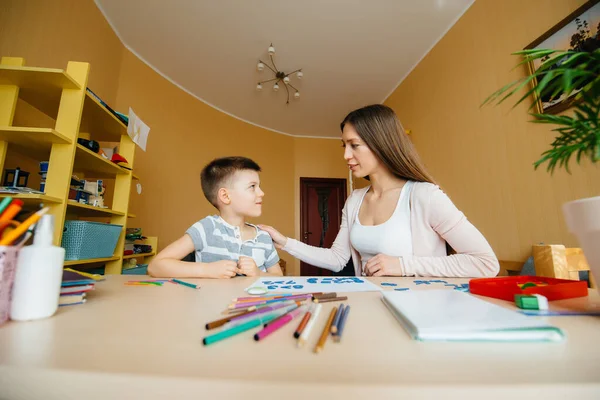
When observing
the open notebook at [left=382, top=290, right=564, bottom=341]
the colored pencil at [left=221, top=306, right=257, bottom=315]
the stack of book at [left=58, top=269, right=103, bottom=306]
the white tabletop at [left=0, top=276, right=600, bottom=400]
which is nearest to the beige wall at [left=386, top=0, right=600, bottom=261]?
the open notebook at [left=382, top=290, right=564, bottom=341]

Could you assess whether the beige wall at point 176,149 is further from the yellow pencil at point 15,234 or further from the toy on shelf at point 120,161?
the yellow pencil at point 15,234

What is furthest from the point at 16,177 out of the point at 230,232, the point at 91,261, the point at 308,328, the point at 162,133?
the point at 162,133

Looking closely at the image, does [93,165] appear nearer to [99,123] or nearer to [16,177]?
[99,123]

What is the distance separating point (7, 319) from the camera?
1.14 ft

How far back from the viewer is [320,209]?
5121 millimetres

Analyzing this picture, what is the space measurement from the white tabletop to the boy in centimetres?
59

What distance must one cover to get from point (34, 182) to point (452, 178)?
9.99ft

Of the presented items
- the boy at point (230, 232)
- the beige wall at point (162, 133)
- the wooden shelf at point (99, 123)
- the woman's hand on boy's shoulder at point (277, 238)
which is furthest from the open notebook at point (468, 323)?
the beige wall at point (162, 133)

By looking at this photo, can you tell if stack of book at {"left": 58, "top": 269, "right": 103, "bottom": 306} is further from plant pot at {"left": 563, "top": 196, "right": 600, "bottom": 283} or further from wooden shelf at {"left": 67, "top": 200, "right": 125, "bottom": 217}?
wooden shelf at {"left": 67, "top": 200, "right": 125, "bottom": 217}

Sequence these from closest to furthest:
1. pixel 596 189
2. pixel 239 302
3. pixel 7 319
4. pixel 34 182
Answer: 1. pixel 7 319
2. pixel 239 302
3. pixel 596 189
4. pixel 34 182

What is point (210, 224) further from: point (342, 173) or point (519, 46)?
point (342, 173)

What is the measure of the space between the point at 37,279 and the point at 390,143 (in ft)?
3.93

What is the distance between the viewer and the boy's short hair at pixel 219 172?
137 centimetres

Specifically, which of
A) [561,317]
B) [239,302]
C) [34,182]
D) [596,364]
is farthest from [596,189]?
[34,182]
